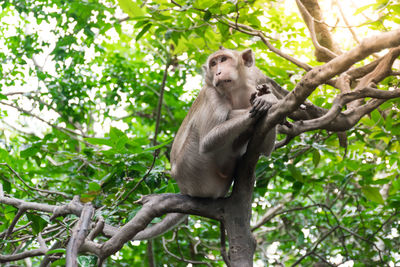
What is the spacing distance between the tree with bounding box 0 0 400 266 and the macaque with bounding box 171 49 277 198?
300 mm

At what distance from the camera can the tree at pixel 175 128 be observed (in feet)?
11.0

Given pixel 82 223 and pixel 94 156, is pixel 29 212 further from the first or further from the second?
pixel 94 156

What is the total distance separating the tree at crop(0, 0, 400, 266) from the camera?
3342 mm

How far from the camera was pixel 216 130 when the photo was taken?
3.80 m

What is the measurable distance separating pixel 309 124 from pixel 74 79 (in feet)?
17.2

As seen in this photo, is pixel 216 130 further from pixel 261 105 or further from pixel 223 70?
pixel 261 105

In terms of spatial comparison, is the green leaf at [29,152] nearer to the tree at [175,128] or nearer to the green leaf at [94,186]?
the tree at [175,128]

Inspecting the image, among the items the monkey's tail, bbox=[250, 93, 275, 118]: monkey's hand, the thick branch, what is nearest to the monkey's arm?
bbox=[250, 93, 275, 118]: monkey's hand

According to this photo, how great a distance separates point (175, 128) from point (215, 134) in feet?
10.4

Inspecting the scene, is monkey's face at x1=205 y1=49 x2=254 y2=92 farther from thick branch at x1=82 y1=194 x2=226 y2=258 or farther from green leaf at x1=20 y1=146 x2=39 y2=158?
green leaf at x1=20 y1=146 x2=39 y2=158

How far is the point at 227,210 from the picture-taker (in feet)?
11.7

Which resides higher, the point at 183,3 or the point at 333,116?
the point at 183,3

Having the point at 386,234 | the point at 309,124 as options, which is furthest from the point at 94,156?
the point at 386,234

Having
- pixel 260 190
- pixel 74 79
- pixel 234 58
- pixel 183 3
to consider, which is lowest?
pixel 260 190
